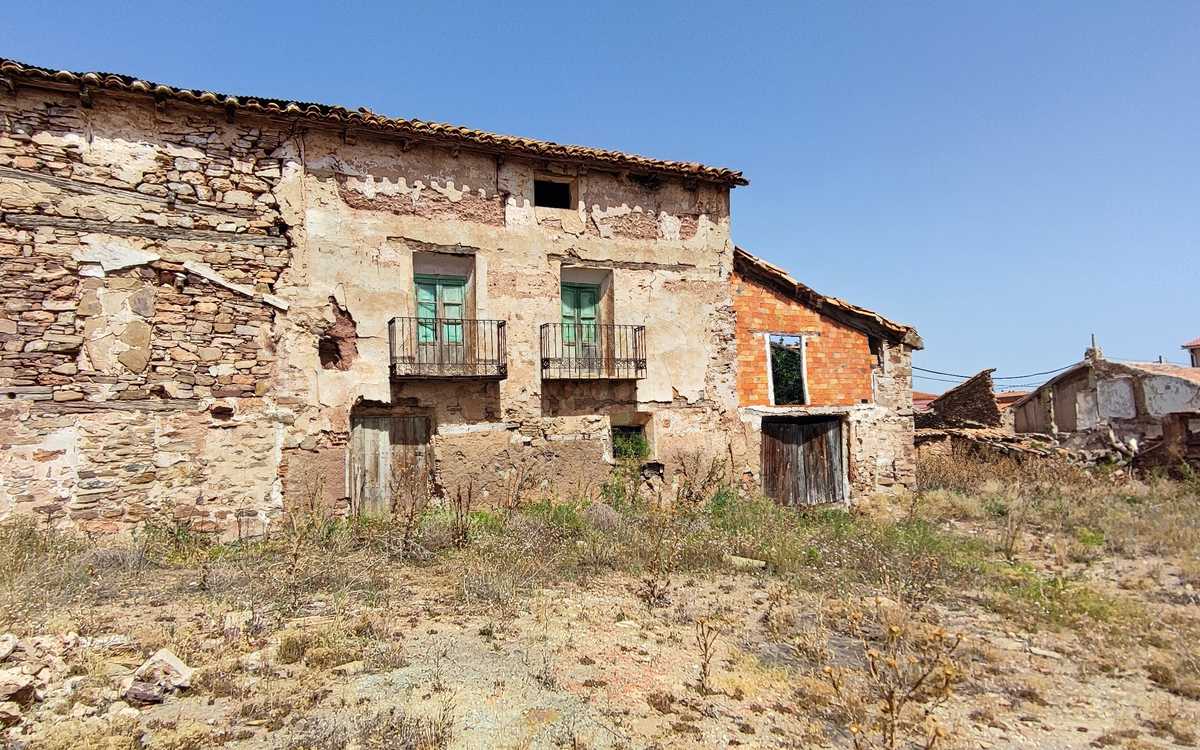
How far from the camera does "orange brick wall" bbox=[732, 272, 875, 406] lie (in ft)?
43.5

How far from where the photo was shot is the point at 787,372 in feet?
48.8

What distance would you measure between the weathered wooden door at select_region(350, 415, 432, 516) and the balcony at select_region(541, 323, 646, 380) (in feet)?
7.29

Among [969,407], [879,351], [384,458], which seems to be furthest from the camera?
[969,407]

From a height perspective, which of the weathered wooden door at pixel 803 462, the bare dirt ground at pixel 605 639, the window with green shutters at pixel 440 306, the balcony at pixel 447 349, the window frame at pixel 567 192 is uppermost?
the window frame at pixel 567 192

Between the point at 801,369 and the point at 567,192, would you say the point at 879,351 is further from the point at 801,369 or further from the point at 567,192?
the point at 567,192

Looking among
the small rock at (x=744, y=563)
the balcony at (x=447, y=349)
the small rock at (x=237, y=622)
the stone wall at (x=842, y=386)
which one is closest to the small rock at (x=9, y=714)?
the small rock at (x=237, y=622)

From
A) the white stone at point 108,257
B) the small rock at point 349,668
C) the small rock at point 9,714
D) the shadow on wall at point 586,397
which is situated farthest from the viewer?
the shadow on wall at point 586,397

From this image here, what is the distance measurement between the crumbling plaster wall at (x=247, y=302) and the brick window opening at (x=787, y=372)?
239cm

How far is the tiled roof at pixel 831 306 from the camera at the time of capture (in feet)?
44.0

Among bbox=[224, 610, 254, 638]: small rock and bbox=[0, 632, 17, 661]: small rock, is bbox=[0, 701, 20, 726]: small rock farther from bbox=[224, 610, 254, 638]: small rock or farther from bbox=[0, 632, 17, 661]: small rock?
bbox=[224, 610, 254, 638]: small rock

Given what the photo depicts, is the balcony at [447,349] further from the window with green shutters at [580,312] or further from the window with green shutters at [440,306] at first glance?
the window with green shutters at [580,312]

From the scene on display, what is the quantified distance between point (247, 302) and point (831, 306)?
10.1 meters

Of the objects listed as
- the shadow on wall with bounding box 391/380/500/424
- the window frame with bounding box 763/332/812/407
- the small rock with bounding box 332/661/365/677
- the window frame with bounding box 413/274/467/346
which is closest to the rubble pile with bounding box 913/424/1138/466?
the window frame with bounding box 763/332/812/407

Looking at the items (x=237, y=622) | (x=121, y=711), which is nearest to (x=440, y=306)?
(x=237, y=622)
